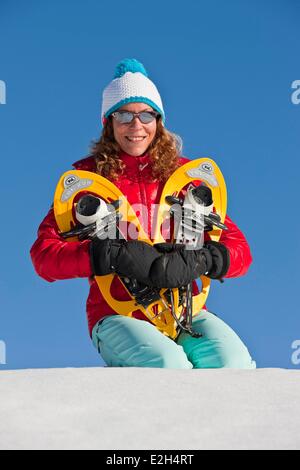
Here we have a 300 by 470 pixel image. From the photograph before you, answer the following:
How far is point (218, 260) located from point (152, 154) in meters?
0.77

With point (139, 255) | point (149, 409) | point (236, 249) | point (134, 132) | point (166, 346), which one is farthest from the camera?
point (134, 132)

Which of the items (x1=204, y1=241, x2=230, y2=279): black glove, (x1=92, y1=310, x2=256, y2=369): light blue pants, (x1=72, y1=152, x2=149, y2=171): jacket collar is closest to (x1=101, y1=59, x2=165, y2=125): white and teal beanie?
(x1=72, y1=152, x2=149, y2=171): jacket collar

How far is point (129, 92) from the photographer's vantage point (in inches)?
151

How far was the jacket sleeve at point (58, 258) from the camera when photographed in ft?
10.8

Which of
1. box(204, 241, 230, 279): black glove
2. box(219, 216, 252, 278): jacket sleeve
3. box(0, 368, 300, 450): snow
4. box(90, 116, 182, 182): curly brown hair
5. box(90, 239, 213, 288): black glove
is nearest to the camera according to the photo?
box(0, 368, 300, 450): snow

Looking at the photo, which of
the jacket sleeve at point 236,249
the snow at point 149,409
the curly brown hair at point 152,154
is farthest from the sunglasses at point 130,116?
the snow at point 149,409

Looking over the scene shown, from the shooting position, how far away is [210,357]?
332 centimetres

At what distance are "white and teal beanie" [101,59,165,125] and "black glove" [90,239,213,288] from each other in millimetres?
950

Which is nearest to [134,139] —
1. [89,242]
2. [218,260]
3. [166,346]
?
[89,242]

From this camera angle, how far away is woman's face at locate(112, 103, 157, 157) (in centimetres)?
378

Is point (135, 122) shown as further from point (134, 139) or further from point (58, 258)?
point (58, 258)

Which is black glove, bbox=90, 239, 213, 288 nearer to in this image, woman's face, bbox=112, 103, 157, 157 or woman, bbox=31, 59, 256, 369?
woman, bbox=31, 59, 256, 369

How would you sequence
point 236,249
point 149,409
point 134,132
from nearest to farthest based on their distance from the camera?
point 149,409
point 236,249
point 134,132
